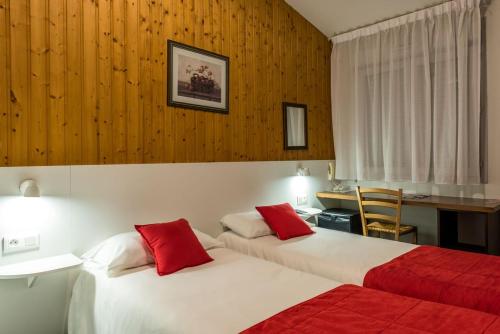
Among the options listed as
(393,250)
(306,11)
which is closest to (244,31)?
(306,11)

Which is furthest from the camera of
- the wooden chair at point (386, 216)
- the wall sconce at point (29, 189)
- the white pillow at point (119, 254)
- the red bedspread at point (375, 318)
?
the wooden chair at point (386, 216)

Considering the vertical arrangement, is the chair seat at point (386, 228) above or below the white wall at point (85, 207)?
below

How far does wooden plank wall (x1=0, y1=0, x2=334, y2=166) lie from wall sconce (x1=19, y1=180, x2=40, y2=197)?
17cm

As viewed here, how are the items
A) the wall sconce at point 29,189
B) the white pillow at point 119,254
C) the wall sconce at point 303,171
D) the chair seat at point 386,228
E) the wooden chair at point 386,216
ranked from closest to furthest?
the wall sconce at point 29,189, the white pillow at point 119,254, the wooden chair at point 386,216, the chair seat at point 386,228, the wall sconce at point 303,171

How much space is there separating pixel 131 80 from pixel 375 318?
7.22 ft

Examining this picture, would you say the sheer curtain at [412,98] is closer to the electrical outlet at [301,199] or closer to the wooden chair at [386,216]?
the wooden chair at [386,216]

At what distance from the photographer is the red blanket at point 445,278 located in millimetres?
1691

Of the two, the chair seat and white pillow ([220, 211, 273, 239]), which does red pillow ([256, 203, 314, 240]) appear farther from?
the chair seat

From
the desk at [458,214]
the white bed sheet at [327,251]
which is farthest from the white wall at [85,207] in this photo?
the desk at [458,214]

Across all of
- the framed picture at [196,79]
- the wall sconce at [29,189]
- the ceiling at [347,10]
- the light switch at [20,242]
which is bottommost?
the light switch at [20,242]

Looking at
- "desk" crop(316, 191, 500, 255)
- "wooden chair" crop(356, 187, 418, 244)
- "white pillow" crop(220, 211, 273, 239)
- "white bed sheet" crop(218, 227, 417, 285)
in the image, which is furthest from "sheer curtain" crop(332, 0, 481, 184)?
"white pillow" crop(220, 211, 273, 239)

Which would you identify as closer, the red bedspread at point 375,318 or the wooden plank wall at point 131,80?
the red bedspread at point 375,318

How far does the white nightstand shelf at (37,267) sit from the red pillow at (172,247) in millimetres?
430

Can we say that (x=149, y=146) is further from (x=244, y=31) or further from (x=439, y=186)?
Answer: (x=439, y=186)
